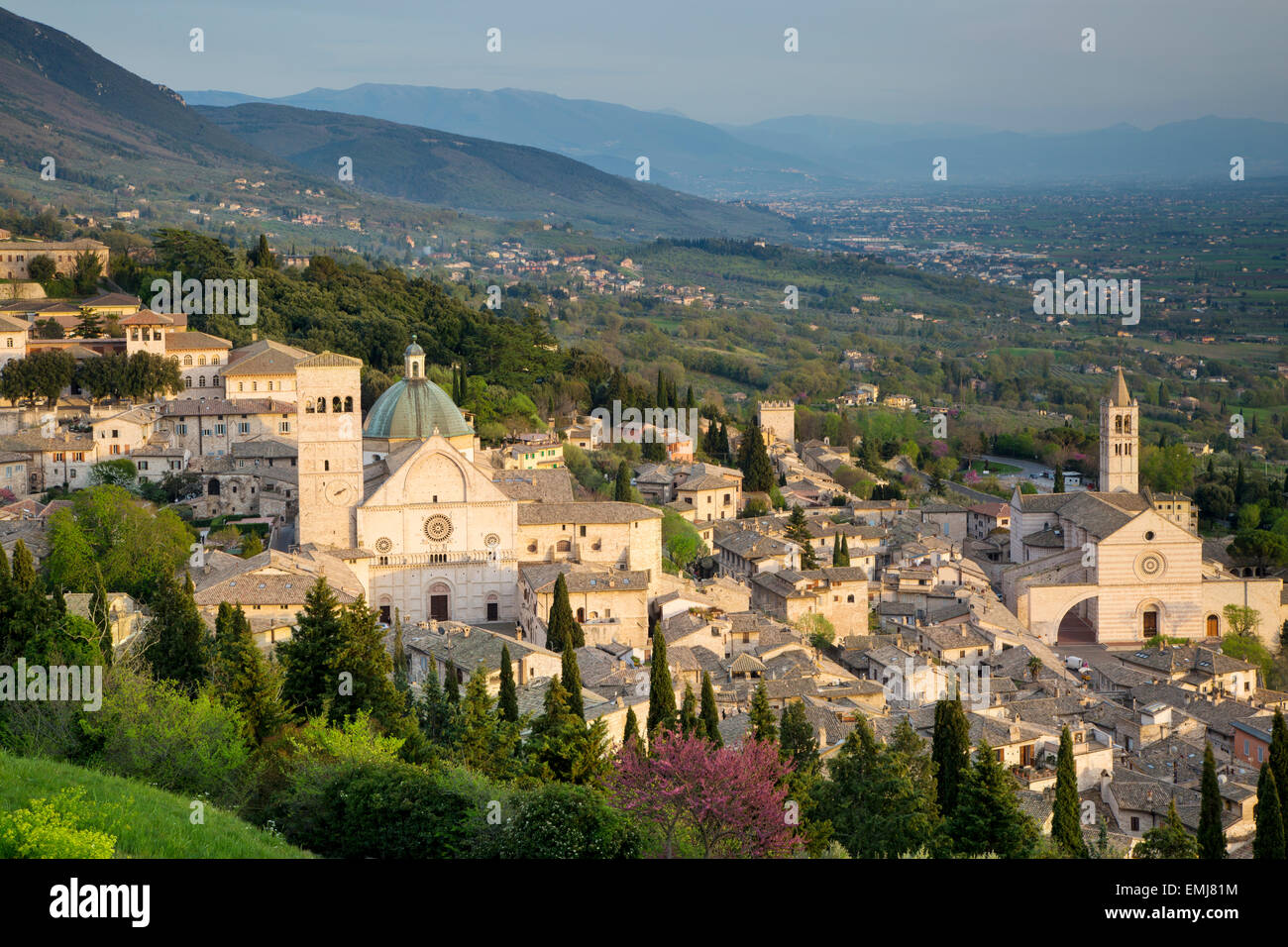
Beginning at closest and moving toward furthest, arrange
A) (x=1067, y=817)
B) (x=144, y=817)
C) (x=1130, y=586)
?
(x=144, y=817) < (x=1067, y=817) < (x=1130, y=586)

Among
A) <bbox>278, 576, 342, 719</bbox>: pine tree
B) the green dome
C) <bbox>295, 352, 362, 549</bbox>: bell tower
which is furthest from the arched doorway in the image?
<bbox>278, 576, 342, 719</bbox>: pine tree

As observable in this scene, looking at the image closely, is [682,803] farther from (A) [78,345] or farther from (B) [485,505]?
(A) [78,345]

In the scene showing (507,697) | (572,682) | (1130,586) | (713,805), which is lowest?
(1130,586)

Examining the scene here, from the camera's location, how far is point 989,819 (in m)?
22.9

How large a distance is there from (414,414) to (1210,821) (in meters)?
23.6

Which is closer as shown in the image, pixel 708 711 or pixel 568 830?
pixel 568 830

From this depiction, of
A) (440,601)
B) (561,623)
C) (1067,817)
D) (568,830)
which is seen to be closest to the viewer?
(568,830)

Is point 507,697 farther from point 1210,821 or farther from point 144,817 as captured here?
point 144,817

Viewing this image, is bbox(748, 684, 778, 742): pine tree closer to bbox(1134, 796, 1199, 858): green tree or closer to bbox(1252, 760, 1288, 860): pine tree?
bbox(1134, 796, 1199, 858): green tree

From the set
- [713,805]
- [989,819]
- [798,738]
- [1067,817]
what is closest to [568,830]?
[713,805]

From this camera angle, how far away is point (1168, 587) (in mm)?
45844
